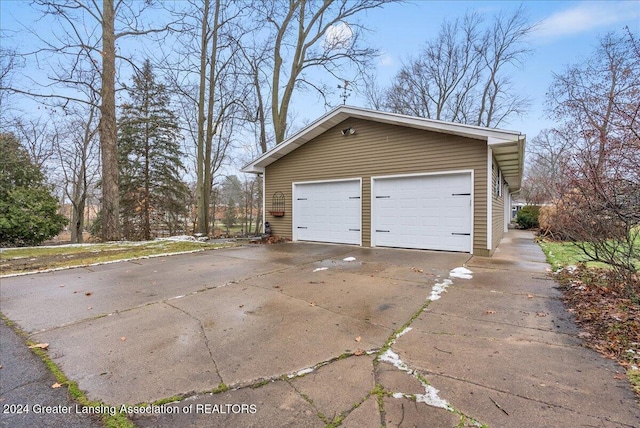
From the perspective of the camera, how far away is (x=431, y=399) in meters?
1.78

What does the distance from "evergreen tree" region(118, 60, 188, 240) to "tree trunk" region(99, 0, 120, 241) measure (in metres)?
4.99

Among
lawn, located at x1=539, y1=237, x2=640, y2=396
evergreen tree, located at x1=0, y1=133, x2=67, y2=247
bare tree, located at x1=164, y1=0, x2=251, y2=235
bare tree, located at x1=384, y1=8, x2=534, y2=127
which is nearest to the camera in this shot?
lawn, located at x1=539, y1=237, x2=640, y2=396

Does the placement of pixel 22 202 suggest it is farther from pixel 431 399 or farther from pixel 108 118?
pixel 431 399

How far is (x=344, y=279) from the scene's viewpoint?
4.67m

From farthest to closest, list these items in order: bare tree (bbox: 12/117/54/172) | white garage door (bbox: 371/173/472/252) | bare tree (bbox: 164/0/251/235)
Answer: bare tree (bbox: 12/117/54/172)
bare tree (bbox: 164/0/251/235)
white garage door (bbox: 371/173/472/252)

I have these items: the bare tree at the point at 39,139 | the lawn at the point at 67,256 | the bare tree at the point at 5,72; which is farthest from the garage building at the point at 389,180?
the bare tree at the point at 39,139

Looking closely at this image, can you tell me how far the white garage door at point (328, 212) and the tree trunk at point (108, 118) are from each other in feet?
19.6

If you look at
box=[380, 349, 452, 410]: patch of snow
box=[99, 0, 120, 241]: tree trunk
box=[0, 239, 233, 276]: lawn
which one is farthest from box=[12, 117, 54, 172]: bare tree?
box=[380, 349, 452, 410]: patch of snow

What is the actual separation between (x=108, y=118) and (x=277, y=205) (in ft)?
19.7

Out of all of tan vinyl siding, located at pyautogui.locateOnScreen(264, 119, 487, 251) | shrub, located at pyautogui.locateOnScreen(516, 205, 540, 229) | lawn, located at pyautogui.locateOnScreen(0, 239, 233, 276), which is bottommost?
lawn, located at pyautogui.locateOnScreen(0, 239, 233, 276)

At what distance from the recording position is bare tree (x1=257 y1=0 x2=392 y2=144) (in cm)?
1313

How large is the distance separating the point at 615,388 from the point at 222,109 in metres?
15.9

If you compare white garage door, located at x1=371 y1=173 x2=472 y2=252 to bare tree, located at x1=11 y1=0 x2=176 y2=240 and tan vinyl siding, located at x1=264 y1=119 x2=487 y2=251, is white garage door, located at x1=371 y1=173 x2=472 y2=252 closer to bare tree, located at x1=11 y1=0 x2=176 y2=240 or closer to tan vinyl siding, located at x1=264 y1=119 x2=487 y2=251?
tan vinyl siding, located at x1=264 y1=119 x2=487 y2=251

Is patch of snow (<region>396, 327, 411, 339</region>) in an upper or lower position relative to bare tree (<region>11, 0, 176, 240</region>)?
lower
